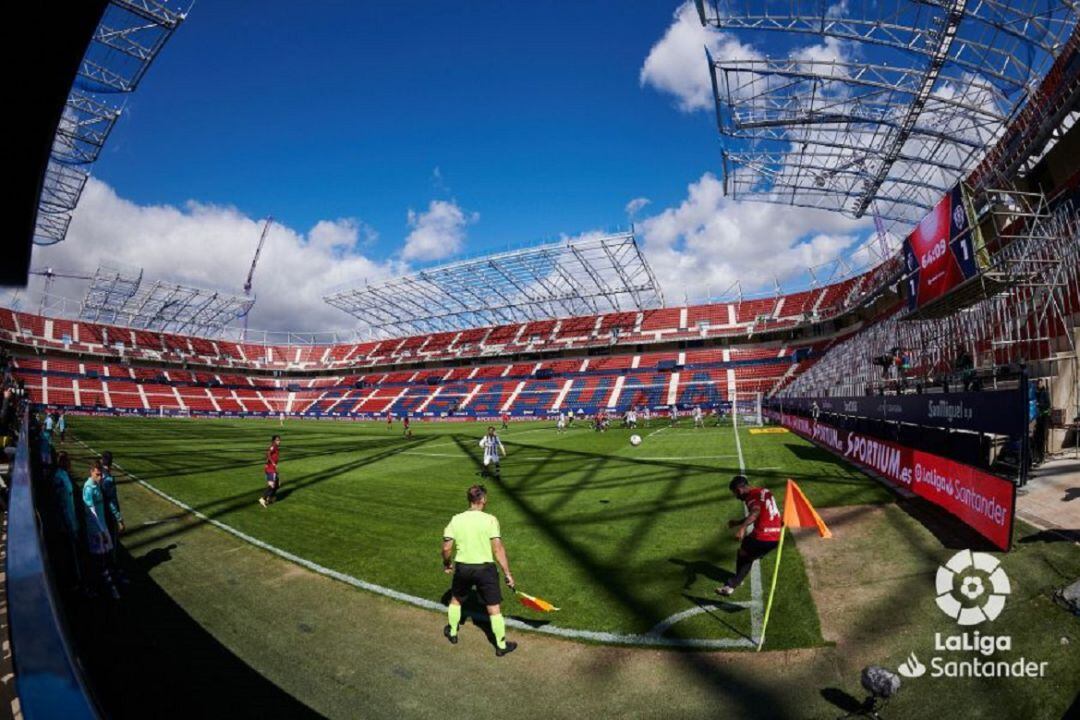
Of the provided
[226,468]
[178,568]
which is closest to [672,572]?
[178,568]

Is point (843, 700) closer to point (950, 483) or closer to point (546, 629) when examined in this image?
point (546, 629)

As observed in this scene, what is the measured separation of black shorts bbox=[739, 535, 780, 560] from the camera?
20.4 ft

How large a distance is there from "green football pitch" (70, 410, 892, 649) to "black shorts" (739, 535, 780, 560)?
1.84ft

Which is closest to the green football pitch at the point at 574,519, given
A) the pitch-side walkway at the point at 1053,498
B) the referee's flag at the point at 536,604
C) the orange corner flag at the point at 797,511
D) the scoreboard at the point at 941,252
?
the referee's flag at the point at 536,604

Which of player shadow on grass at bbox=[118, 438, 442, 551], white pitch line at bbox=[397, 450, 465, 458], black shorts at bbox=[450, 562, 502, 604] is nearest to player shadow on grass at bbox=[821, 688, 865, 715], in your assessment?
black shorts at bbox=[450, 562, 502, 604]

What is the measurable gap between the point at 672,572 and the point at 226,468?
56.7 feet

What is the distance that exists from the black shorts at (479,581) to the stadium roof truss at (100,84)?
30.3 feet

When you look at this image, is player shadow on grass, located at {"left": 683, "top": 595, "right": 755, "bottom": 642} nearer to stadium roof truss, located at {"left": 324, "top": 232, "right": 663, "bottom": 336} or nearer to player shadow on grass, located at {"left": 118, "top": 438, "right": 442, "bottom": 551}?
player shadow on grass, located at {"left": 118, "top": 438, "right": 442, "bottom": 551}

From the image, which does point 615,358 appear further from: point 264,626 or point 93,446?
point 264,626

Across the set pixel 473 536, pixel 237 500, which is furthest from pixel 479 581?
pixel 237 500

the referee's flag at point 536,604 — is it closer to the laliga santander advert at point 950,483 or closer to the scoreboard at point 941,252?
the laliga santander advert at point 950,483

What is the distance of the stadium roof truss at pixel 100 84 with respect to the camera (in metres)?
13.2

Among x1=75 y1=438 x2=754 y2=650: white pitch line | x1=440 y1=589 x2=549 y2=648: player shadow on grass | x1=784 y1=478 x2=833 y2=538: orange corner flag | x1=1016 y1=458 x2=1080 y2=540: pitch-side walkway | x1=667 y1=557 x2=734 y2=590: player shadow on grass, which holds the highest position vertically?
x1=784 y1=478 x2=833 y2=538: orange corner flag

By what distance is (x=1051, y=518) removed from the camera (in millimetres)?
7012
